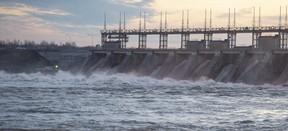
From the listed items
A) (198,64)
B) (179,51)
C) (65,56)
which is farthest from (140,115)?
(65,56)

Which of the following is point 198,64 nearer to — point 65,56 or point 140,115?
point 140,115

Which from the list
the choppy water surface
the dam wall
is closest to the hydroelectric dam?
the dam wall

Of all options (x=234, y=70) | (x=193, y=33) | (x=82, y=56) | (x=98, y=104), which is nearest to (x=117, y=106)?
(x=98, y=104)

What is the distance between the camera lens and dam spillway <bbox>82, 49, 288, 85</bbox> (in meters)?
64.0

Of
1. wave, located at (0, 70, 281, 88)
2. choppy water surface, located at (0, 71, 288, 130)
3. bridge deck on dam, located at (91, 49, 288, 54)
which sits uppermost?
bridge deck on dam, located at (91, 49, 288, 54)

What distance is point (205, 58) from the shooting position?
76.4m

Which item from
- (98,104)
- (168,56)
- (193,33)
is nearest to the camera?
(98,104)

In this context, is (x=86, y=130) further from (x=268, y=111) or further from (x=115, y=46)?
(x=115, y=46)

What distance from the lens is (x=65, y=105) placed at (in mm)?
31781

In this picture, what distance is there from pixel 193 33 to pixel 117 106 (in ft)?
209

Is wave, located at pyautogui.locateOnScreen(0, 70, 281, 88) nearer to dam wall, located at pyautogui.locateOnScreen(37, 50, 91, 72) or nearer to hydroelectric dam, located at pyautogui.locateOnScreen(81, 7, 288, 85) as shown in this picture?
hydroelectric dam, located at pyautogui.locateOnScreen(81, 7, 288, 85)

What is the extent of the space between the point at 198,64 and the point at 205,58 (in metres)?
2.31

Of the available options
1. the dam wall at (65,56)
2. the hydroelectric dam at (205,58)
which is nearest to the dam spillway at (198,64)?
the hydroelectric dam at (205,58)

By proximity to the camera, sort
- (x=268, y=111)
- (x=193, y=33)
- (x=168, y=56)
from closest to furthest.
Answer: (x=268, y=111)
(x=168, y=56)
(x=193, y=33)
